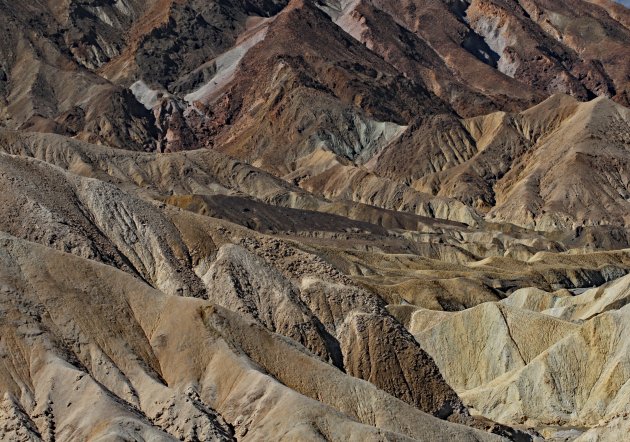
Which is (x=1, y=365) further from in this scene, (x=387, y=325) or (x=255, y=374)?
(x=387, y=325)

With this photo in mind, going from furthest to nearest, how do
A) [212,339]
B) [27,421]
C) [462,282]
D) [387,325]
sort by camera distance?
[462,282] < [387,325] < [212,339] < [27,421]

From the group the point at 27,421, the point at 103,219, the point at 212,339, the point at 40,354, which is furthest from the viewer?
the point at 103,219

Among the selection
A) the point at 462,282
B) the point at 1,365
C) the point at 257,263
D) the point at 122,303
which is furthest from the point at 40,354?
the point at 462,282

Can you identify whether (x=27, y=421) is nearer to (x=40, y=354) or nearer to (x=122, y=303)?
(x=40, y=354)

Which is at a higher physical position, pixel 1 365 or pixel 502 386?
pixel 1 365

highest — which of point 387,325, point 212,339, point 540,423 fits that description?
point 212,339

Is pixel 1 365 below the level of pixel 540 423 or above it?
above

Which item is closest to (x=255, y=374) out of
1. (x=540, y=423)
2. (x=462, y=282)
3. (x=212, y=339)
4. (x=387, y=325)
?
(x=212, y=339)

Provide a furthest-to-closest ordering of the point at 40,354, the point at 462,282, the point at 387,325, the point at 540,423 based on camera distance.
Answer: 1. the point at 462,282
2. the point at 540,423
3. the point at 387,325
4. the point at 40,354

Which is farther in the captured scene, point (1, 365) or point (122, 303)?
point (122, 303)
